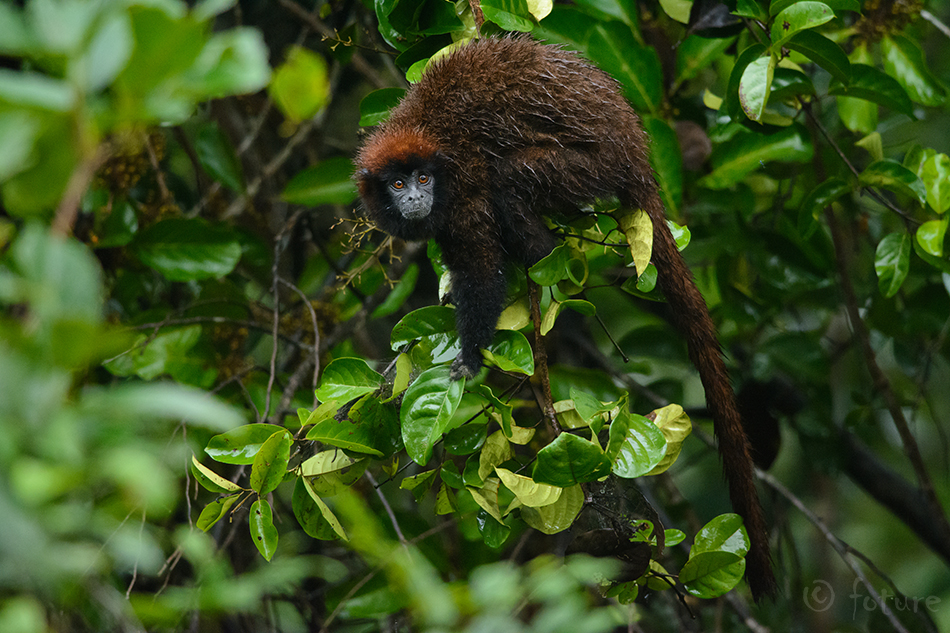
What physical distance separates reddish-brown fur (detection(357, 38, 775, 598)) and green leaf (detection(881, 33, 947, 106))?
3.56ft

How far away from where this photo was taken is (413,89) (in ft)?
6.89

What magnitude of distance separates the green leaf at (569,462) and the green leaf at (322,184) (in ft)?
5.02

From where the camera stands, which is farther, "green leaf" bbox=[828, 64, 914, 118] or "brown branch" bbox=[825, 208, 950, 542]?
"brown branch" bbox=[825, 208, 950, 542]

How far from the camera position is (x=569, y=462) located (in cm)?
153

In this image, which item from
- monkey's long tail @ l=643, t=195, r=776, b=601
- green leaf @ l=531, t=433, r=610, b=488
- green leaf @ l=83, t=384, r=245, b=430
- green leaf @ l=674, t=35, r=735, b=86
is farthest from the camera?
green leaf @ l=674, t=35, r=735, b=86

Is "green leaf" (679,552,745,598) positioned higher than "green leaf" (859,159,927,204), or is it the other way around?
"green leaf" (859,159,927,204)

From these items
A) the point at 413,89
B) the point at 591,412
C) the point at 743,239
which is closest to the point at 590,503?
the point at 591,412

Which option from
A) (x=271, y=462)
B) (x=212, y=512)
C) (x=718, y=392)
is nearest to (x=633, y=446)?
(x=718, y=392)

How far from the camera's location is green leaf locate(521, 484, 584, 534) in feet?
5.58

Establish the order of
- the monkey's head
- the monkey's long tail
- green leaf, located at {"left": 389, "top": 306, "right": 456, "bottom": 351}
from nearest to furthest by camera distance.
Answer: green leaf, located at {"left": 389, "top": 306, "right": 456, "bottom": 351} < the monkey's long tail < the monkey's head

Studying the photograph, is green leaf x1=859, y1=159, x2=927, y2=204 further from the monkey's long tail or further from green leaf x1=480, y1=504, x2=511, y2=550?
green leaf x1=480, y1=504, x2=511, y2=550

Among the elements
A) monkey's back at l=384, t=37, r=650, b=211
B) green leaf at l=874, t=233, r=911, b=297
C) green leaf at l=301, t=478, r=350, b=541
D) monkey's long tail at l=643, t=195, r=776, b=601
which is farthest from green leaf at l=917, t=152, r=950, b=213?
green leaf at l=301, t=478, r=350, b=541

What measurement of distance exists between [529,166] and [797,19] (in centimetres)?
76

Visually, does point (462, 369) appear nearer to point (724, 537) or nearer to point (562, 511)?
point (562, 511)
